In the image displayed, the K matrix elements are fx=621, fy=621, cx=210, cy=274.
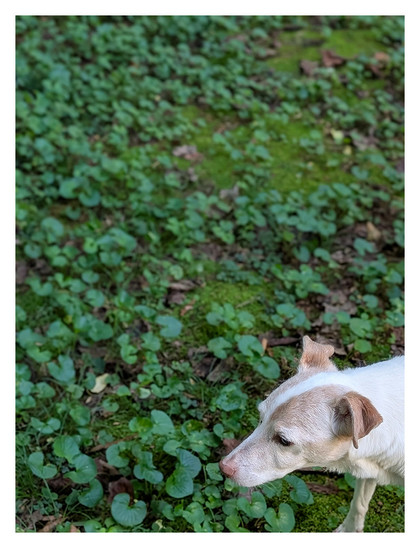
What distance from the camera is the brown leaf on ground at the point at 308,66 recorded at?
6.91 m

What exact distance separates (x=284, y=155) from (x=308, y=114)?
0.81 m

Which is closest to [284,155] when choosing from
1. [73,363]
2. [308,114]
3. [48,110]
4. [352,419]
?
[308,114]

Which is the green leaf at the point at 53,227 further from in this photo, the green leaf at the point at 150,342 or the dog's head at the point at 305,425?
the dog's head at the point at 305,425

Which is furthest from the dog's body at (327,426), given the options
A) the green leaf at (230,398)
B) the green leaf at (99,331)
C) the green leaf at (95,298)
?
the green leaf at (95,298)

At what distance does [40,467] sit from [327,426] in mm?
1592

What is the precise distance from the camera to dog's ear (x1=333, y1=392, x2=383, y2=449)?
2.37 m

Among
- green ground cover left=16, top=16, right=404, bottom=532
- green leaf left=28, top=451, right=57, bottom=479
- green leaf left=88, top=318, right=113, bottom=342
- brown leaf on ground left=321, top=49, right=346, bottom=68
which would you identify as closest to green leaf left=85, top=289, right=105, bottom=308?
green ground cover left=16, top=16, right=404, bottom=532

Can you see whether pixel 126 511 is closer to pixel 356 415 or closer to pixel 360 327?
pixel 356 415

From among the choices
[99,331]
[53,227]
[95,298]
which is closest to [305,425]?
[99,331]

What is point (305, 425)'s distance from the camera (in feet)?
8.25

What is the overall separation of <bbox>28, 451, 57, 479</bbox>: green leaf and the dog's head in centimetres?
106

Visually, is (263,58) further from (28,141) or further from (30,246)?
(30,246)

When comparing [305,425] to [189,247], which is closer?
[305,425]

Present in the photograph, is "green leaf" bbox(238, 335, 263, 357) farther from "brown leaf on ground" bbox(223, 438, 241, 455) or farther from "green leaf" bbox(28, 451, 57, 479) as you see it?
"green leaf" bbox(28, 451, 57, 479)
